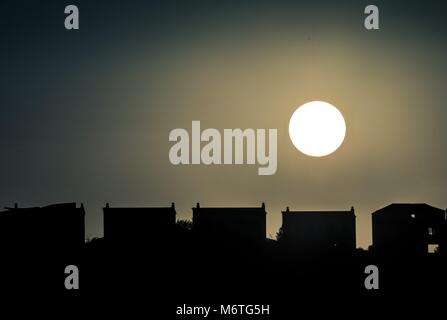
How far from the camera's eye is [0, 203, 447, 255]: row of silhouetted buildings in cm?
5188

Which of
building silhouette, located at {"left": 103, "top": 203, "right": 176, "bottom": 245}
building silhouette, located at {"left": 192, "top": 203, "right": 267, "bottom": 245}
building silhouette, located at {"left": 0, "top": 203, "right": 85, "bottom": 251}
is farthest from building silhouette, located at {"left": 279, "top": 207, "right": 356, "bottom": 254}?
building silhouette, located at {"left": 0, "top": 203, "right": 85, "bottom": 251}

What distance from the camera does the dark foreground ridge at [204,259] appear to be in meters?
48.5

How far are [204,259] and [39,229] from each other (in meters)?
10.7

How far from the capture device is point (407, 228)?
66188 millimetres

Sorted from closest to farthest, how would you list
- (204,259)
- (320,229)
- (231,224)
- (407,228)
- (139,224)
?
1. (204,259)
2. (139,224)
3. (231,224)
4. (320,229)
5. (407,228)

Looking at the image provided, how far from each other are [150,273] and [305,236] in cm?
1282

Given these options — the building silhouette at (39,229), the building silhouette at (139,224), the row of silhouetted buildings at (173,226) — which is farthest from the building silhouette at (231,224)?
the building silhouette at (39,229)

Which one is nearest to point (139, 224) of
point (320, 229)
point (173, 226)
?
point (173, 226)

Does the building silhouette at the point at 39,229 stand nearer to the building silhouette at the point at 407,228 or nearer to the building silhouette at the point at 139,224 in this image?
the building silhouette at the point at 139,224

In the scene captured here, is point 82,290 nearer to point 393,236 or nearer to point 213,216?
point 213,216

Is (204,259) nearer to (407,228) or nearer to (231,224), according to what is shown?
(231,224)

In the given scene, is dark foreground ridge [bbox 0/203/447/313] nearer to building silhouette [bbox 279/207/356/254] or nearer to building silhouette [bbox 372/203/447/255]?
building silhouette [bbox 279/207/356/254]

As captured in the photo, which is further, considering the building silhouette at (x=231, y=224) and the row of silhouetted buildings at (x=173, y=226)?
the building silhouette at (x=231, y=224)
